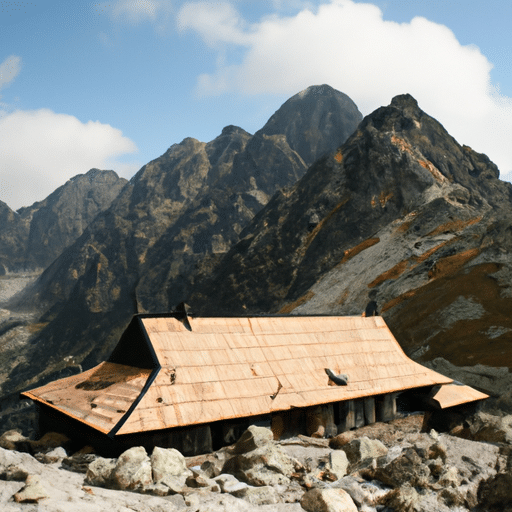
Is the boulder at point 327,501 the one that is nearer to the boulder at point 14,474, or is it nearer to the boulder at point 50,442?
the boulder at point 14,474

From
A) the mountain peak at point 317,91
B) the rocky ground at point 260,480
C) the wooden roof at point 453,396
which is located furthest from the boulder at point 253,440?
the mountain peak at point 317,91

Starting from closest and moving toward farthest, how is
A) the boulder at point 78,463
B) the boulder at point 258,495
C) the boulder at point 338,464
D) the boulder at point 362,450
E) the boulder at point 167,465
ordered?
the boulder at point 258,495, the boulder at point 167,465, the boulder at point 78,463, the boulder at point 338,464, the boulder at point 362,450

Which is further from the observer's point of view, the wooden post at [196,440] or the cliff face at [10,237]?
the cliff face at [10,237]

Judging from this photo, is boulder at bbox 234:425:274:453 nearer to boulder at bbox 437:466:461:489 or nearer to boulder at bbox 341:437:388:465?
boulder at bbox 341:437:388:465

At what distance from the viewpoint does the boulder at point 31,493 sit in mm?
6277

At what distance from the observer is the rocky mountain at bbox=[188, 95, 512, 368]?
83.9ft

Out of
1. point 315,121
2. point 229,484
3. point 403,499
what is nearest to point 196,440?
point 229,484

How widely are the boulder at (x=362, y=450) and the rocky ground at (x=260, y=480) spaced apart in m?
0.03

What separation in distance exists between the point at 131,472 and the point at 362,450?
5.38 meters

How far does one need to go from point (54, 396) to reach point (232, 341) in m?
5.27

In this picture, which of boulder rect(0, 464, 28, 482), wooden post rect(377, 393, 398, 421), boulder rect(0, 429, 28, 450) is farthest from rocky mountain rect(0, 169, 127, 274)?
boulder rect(0, 464, 28, 482)

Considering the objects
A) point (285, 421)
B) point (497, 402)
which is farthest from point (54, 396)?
point (497, 402)

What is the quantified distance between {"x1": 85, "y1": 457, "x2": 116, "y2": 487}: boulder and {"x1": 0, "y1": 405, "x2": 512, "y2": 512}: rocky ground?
0.02 meters

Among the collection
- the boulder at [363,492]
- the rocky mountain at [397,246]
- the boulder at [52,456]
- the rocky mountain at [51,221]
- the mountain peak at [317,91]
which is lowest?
the boulder at [52,456]
